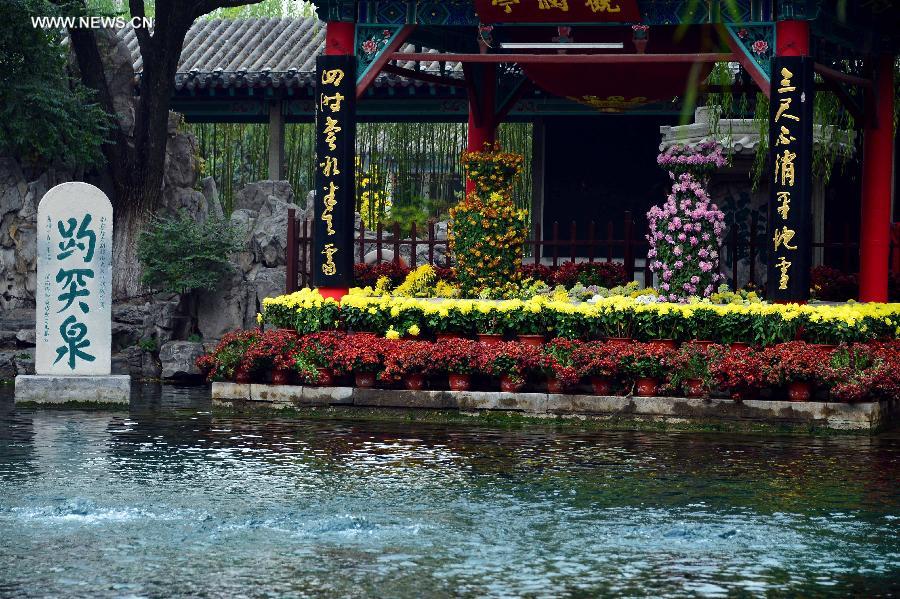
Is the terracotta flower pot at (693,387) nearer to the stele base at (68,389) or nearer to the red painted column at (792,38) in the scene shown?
the red painted column at (792,38)

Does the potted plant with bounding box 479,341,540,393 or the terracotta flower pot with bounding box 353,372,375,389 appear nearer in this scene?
the potted plant with bounding box 479,341,540,393

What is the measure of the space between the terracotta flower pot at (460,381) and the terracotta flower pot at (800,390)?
9.75 feet

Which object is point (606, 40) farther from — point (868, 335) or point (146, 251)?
point (146, 251)

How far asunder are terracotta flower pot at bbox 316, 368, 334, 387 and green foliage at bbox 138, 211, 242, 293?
240 inches

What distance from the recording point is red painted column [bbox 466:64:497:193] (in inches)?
752

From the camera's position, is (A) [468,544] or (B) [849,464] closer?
(A) [468,544]

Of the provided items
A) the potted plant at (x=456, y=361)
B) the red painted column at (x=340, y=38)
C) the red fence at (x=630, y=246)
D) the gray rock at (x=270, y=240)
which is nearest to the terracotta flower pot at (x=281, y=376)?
the potted plant at (x=456, y=361)

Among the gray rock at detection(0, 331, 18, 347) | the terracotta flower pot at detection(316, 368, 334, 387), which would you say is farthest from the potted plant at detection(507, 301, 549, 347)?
the gray rock at detection(0, 331, 18, 347)

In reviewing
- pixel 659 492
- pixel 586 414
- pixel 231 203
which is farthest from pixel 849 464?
pixel 231 203

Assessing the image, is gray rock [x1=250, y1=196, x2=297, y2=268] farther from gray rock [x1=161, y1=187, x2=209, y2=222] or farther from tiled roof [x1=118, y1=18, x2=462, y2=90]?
tiled roof [x1=118, y1=18, x2=462, y2=90]

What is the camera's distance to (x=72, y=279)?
15.1 metres

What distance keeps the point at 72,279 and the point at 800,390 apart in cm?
733

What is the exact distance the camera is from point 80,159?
66.7 feet

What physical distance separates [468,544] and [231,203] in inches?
756
